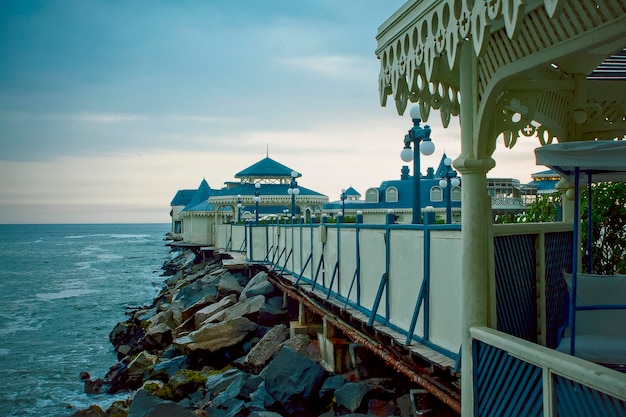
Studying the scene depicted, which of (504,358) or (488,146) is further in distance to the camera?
(488,146)

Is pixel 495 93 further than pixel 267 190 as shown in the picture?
No

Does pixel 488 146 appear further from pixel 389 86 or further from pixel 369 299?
pixel 369 299

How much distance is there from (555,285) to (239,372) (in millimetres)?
8275

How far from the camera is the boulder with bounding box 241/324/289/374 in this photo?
13273 millimetres

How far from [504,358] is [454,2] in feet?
8.25

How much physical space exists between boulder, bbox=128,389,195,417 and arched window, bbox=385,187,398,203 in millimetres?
38386

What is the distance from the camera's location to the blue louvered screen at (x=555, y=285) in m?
5.63

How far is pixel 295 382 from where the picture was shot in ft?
33.3

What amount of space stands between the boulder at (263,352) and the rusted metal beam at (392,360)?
104cm

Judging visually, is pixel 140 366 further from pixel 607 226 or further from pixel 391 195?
pixel 391 195

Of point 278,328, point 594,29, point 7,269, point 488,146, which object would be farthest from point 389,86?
point 7,269

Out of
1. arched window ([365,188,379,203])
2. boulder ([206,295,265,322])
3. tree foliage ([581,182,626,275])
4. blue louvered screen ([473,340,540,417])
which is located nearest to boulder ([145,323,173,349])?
boulder ([206,295,265,322])

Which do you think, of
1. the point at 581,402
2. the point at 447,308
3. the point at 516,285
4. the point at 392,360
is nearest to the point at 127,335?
the point at 392,360

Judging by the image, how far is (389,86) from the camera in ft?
19.1
